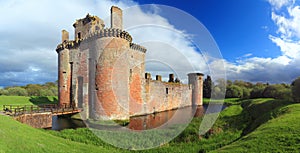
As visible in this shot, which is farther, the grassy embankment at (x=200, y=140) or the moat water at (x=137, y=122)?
the moat water at (x=137, y=122)

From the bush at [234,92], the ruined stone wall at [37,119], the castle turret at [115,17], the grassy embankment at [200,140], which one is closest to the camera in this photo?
the grassy embankment at [200,140]

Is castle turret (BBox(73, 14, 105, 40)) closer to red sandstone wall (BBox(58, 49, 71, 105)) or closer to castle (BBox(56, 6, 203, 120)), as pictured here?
castle (BBox(56, 6, 203, 120))

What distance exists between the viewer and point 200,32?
9344 millimetres

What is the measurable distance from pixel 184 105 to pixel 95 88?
2609 centimetres

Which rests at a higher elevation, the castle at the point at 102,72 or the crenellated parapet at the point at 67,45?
the crenellated parapet at the point at 67,45

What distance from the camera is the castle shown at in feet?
66.2

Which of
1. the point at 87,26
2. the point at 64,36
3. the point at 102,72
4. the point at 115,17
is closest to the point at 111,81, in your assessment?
the point at 102,72

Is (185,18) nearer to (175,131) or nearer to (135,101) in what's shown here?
(175,131)

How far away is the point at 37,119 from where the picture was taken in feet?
55.5

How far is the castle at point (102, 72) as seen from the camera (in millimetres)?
20172

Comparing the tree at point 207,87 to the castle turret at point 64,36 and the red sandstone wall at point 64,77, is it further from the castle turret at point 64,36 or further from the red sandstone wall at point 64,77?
the red sandstone wall at point 64,77

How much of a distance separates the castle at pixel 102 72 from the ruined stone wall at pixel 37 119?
4.06m

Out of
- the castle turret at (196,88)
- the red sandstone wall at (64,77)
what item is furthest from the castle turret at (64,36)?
the castle turret at (196,88)

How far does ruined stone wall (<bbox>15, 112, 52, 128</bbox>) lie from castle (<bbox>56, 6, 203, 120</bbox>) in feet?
13.3
